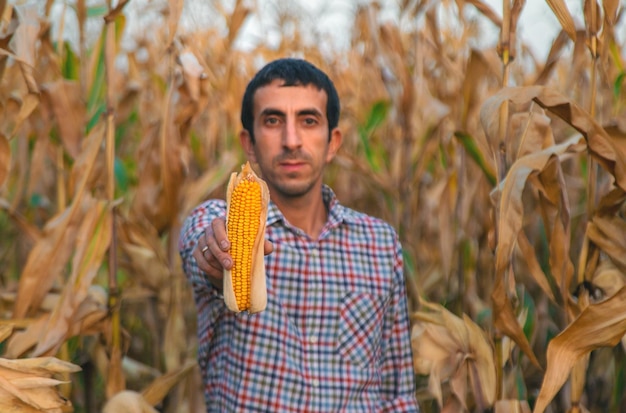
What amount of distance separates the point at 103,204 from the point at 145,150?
0.45 meters

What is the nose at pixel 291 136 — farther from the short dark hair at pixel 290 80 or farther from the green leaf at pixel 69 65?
the green leaf at pixel 69 65

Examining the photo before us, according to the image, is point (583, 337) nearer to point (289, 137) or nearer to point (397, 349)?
point (397, 349)

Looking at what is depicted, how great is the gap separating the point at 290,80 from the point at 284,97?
45 mm

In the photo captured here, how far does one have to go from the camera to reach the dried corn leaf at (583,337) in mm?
1405

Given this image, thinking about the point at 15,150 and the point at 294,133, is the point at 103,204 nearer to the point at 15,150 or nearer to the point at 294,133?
the point at 294,133

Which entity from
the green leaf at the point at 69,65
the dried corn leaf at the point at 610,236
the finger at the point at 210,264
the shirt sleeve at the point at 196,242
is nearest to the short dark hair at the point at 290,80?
the shirt sleeve at the point at 196,242

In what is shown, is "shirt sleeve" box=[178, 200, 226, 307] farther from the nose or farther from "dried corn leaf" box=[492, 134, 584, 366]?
"dried corn leaf" box=[492, 134, 584, 366]

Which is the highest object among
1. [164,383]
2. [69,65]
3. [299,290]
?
[69,65]

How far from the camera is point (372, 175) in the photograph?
256 cm

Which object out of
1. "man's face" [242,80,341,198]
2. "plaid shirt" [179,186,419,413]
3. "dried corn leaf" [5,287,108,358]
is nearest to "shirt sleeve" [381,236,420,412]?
"plaid shirt" [179,186,419,413]

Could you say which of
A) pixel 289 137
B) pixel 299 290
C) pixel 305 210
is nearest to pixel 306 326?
pixel 299 290

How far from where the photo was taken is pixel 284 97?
5.22ft

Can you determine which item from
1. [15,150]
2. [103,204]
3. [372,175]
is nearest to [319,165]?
[103,204]

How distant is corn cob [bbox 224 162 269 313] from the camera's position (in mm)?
1101
